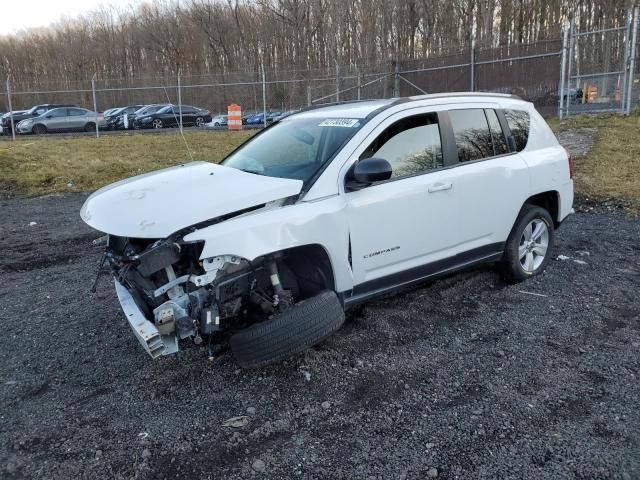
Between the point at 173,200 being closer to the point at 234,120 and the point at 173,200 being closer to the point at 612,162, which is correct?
the point at 612,162

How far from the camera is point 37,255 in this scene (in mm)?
6891

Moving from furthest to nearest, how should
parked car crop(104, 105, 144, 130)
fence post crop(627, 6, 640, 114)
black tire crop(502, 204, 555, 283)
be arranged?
parked car crop(104, 105, 144, 130) → fence post crop(627, 6, 640, 114) → black tire crop(502, 204, 555, 283)

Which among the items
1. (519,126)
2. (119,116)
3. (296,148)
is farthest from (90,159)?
(119,116)

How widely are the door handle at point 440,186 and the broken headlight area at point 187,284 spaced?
145 cm

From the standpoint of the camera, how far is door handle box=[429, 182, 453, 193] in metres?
4.28

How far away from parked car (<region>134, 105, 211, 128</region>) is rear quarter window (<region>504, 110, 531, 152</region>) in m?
25.2

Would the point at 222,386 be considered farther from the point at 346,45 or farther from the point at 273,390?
the point at 346,45

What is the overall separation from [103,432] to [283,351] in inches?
44.1

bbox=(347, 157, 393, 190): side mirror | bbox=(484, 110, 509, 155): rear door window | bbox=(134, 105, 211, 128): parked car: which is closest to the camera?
bbox=(347, 157, 393, 190): side mirror

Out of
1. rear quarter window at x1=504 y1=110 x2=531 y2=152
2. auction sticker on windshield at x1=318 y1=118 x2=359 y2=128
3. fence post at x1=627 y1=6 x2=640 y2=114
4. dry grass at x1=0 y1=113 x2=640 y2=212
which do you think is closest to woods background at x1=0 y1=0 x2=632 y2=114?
fence post at x1=627 y1=6 x2=640 y2=114

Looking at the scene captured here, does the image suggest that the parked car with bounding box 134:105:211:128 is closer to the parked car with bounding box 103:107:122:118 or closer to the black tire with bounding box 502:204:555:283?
the parked car with bounding box 103:107:122:118

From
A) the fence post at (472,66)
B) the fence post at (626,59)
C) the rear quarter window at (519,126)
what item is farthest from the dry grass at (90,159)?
the fence post at (626,59)

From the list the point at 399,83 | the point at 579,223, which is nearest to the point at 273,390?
the point at 579,223

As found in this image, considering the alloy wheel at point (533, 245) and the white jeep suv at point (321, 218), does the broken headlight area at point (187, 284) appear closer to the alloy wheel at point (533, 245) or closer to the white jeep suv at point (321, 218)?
the white jeep suv at point (321, 218)
